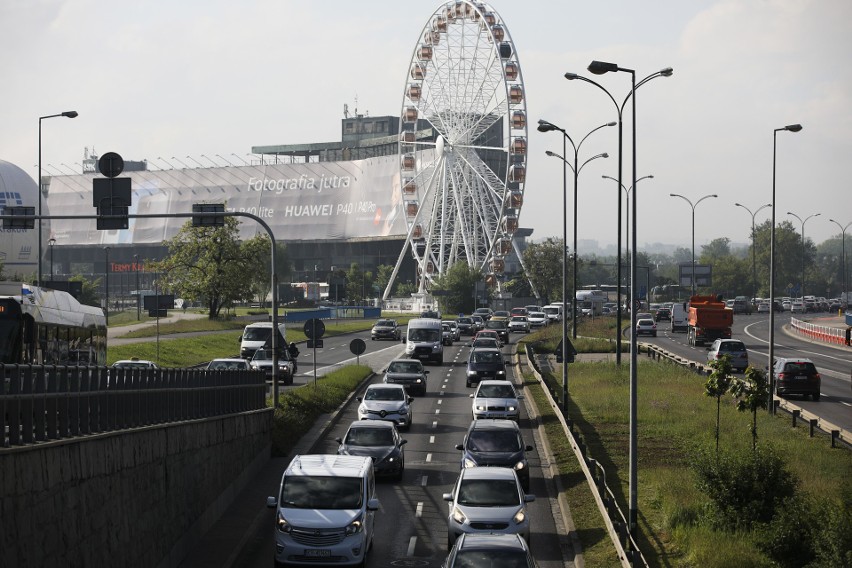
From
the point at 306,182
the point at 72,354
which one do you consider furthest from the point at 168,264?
the point at 306,182

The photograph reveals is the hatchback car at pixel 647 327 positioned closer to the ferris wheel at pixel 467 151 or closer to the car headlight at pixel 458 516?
the ferris wheel at pixel 467 151

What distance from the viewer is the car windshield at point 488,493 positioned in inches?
888

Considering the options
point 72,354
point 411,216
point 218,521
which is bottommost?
point 218,521

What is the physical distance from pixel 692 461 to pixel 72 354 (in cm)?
1822

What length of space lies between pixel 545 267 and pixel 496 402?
110 metres

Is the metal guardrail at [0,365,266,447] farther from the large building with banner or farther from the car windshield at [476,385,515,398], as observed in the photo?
the large building with banner

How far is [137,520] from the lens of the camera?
64.8ft

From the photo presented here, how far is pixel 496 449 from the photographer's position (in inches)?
1134

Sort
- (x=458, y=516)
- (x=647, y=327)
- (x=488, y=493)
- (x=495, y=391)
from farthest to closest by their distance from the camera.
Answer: (x=647, y=327)
(x=495, y=391)
(x=488, y=493)
(x=458, y=516)

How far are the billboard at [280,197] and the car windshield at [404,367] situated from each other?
126068mm

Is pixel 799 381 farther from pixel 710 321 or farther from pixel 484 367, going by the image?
pixel 710 321

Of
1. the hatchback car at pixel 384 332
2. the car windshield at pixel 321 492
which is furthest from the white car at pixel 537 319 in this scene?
the car windshield at pixel 321 492

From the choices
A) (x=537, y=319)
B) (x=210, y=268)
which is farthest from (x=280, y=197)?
(x=210, y=268)

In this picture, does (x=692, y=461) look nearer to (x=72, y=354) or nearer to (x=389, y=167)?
(x=72, y=354)
